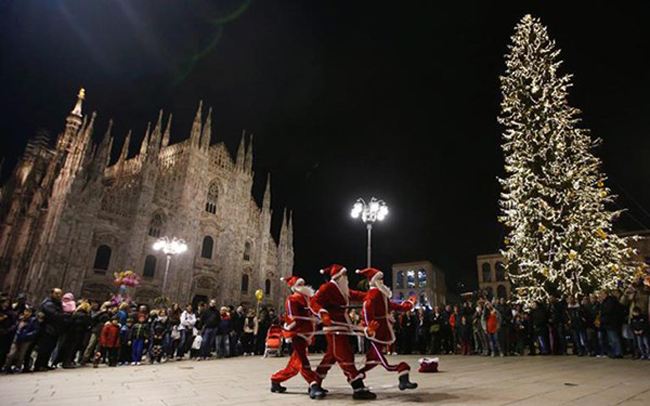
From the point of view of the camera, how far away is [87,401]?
4289 millimetres

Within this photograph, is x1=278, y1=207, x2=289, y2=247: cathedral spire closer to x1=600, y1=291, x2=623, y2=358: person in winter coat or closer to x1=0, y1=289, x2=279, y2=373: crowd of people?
x1=0, y1=289, x2=279, y2=373: crowd of people

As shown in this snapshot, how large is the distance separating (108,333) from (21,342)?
2038mm

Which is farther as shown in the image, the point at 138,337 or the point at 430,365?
the point at 138,337

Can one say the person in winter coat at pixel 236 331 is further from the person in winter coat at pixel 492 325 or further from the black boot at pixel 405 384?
the black boot at pixel 405 384

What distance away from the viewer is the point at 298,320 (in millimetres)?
5020

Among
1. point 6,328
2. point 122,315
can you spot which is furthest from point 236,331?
point 6,328

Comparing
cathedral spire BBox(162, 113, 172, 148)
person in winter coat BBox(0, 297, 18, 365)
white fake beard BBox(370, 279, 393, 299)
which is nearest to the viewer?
white fake beard BBox(370, 279, 393, 299)

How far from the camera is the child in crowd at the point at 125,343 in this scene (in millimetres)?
10500

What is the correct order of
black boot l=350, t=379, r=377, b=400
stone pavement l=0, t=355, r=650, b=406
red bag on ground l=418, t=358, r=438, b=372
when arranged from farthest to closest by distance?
1. red bag on ground l=418, t=358, r=438, b=372
2. black boot l=350, t=379, r=377, b=400
3. stone pavement l=0, t=355, r=650, b=406

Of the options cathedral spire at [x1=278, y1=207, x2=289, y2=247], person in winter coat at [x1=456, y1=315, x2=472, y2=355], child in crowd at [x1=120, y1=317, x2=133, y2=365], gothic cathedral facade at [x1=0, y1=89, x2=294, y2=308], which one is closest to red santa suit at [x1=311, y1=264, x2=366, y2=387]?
person in winter coat at [x1=456, y1=315, x2=472, y2=355]

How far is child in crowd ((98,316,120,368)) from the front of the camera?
9758 millimetres

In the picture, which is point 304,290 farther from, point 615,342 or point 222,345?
point 222,345

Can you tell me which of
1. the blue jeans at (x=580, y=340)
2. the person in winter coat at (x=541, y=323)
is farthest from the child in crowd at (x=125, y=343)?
the blue jeans at (x=580, y=340)

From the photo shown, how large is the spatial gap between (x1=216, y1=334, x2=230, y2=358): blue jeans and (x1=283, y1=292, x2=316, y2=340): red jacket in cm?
874
